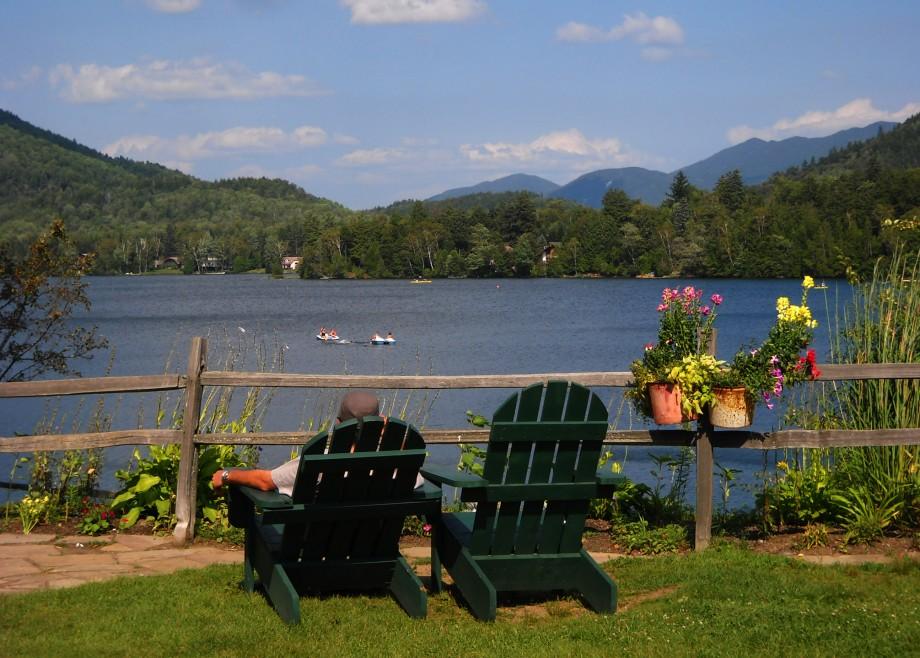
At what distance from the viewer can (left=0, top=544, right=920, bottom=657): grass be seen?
4422 mm

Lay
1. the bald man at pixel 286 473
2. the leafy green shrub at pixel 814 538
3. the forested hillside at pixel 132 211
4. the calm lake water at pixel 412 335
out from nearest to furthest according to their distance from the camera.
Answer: the bald man at pixel 286 473, the leafy green shrub at pixel 814 538, the calm lake water at pixel 412 335, the forested hillside at pixel 132 211

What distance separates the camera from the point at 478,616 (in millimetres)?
5004

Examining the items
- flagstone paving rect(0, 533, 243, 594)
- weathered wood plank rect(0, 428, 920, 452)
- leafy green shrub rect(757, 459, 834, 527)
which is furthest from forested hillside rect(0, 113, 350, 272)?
leafy green shrub rect(757, 459, 834, 527)

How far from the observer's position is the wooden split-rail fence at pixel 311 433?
6449 millimetres

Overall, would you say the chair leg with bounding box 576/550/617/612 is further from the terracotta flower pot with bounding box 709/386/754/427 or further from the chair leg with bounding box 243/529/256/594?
the chair leg with bounding box 243/529/256/594

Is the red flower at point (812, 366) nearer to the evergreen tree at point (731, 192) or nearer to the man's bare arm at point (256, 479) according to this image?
the man's bare arm at point (256, 479)

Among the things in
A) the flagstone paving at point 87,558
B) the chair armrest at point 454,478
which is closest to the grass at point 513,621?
the flagstone paving at point 87,558

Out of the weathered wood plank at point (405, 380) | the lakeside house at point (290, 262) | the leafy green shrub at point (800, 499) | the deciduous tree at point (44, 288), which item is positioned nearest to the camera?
the weathered wood plank at point (405, 380)

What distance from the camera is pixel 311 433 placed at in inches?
273

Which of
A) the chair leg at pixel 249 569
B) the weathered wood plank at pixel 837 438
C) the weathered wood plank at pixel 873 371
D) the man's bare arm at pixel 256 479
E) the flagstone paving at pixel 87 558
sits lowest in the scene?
the flagstone paving at pixel 87 558

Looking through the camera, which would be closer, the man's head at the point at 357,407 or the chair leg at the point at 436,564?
the man's head at the point at 357,407

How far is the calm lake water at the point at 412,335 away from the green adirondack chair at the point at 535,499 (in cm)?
210

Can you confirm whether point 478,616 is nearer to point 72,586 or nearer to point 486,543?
point 486,543

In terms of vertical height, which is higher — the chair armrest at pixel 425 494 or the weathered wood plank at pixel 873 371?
the weathered wood plank at pixel 873 371
